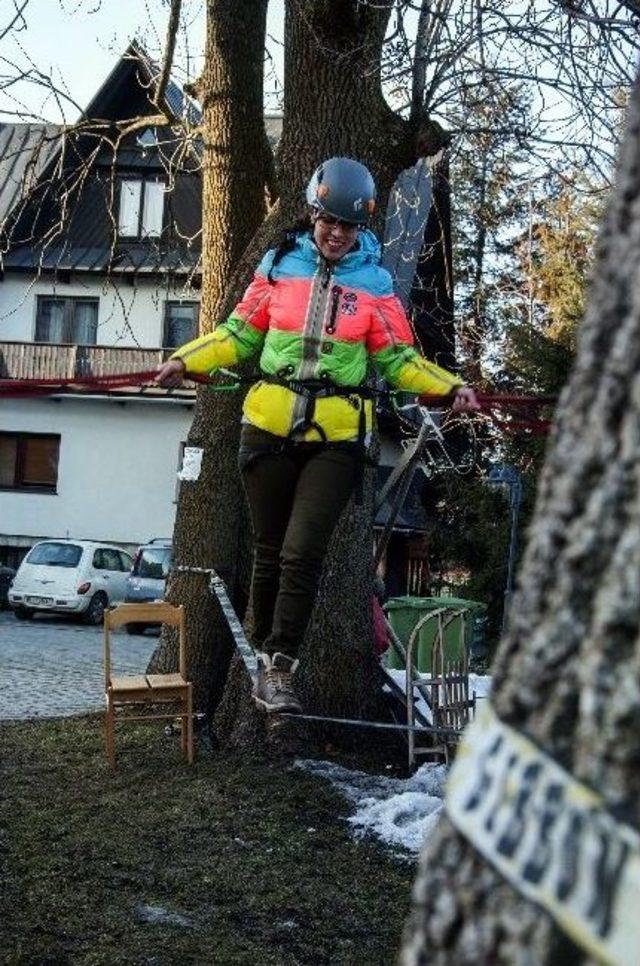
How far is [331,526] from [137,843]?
5.83 ft

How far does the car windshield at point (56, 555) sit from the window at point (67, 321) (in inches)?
352

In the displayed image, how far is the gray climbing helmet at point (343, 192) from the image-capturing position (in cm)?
637

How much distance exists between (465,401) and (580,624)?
4.76 meters

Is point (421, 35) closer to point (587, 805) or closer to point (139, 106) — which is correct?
point (587, 805)

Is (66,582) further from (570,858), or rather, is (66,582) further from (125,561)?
(570,858)

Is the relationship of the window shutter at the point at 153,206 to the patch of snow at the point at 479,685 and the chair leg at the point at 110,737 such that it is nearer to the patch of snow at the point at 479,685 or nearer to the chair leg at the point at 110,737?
the patch of snow at the point at 479,685

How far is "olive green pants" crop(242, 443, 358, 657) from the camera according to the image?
6.40 meters

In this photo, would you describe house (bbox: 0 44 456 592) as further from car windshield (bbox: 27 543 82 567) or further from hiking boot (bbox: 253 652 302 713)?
hiking boot (bbox: 253 652 302 713)

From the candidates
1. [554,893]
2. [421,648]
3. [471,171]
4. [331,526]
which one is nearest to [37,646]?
[421,648]

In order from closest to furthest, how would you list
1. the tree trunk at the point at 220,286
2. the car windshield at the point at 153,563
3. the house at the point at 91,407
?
the tree trunk at the point at 220,286
the car windshield at the point at 153,563
the house at the point at 91,407

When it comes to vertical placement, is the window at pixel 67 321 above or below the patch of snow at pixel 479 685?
above

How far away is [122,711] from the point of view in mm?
11406

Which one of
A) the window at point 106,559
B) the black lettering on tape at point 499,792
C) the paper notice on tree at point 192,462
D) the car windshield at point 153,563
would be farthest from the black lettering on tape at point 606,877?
the window at point 106,559

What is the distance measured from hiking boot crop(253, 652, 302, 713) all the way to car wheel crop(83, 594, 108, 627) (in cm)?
2324
